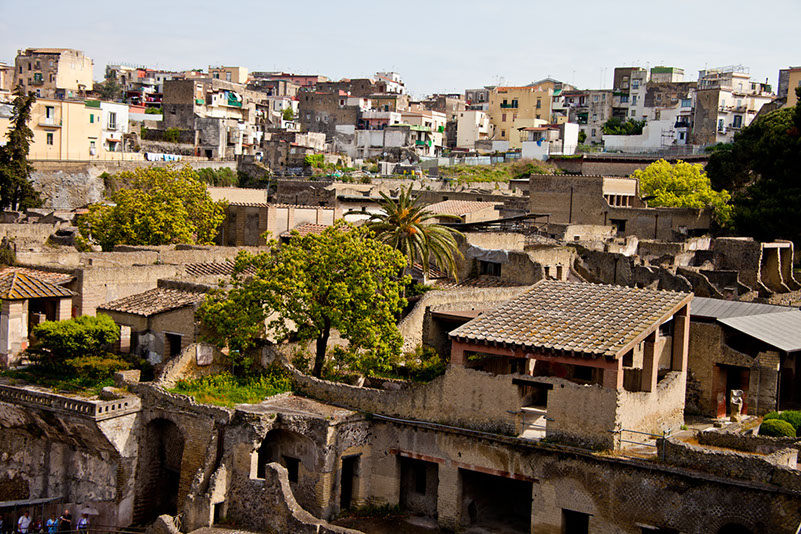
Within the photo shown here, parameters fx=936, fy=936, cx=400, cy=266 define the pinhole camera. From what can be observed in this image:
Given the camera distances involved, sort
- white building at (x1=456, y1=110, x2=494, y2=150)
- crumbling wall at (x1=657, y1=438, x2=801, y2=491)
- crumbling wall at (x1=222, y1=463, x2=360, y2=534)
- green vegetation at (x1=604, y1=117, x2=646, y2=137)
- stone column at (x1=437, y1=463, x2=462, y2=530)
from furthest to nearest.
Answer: white building at (x1=456, y1=110, x2=494, y2=150) < green vegetation at (x1=604, y1=117, x2=646, y2=137) < stone column at (x1=437, y1=463, x2=462, y2=530) < crumbling wall at (x1=222, y1=463, x2=360, y2=534) < crumbling wall at (x1=657, y1=438, x2=801, y2=491)

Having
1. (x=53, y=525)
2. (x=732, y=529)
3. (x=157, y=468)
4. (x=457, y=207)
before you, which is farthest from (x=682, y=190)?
(x=53, y=525)

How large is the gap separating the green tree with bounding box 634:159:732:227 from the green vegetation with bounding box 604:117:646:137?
1171 inches

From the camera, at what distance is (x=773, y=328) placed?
25.1 meters

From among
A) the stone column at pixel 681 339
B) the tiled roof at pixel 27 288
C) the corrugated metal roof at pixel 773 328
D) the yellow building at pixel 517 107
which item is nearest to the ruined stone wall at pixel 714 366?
the corrugated metal roof at pixel 773 328

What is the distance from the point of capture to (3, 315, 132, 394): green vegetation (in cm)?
2647

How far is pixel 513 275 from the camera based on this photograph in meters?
32.7

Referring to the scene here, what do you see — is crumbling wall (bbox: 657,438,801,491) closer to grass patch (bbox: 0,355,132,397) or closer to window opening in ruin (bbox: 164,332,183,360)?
window opening in ruin (bbox: 164,332,183,360)

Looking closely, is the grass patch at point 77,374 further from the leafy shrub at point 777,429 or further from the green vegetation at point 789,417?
the green vegetation at point 789,417

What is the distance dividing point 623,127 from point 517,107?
527 inches

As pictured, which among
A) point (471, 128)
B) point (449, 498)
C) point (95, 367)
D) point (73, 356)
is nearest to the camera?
point (449, 498)

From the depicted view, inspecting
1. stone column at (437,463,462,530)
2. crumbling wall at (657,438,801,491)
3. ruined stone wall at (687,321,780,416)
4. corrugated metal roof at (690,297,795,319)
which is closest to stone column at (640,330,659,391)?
crumbling wall at (657,438,801,491)

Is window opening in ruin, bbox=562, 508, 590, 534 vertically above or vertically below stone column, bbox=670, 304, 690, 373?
below

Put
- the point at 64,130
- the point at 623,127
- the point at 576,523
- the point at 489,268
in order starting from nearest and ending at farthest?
1. the point at 576,523
2. the point at 489,268
3. the point at 64,130
4. the point at 623,127

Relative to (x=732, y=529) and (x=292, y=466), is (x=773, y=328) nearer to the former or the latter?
(x=732, y=529)
